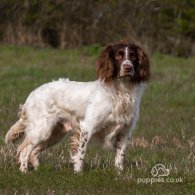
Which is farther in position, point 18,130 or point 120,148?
point 18,130

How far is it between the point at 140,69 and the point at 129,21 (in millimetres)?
16780

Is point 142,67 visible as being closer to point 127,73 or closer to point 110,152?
point 127,73

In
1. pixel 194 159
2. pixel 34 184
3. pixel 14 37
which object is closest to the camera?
pixel 34 184

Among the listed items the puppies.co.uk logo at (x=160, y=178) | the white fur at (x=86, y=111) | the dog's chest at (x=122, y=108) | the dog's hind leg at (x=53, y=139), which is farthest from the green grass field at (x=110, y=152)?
the dog's chest at (x=122, y=108)

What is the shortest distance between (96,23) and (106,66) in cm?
1734

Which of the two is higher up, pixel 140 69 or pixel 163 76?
pixel 140 69

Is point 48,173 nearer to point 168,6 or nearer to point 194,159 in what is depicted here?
point 194,159

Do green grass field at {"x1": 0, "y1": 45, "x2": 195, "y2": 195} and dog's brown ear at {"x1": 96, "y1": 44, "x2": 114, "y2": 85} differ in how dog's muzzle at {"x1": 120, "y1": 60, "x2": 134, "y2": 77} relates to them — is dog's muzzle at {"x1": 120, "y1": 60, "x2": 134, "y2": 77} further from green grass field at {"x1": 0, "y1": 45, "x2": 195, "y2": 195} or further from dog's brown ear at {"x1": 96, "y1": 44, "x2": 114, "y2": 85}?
green grass field at {"x1": 0, "y1": 45, "x2": 195, "y2": 195}

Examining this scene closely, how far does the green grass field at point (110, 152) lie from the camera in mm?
6949

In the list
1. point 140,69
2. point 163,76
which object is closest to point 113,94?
point 140,69

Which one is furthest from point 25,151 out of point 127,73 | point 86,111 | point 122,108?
point 127,73

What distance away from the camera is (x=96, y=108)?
7629 millimetres

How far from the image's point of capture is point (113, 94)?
7699 mm

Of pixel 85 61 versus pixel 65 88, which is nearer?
pixel 65 88
